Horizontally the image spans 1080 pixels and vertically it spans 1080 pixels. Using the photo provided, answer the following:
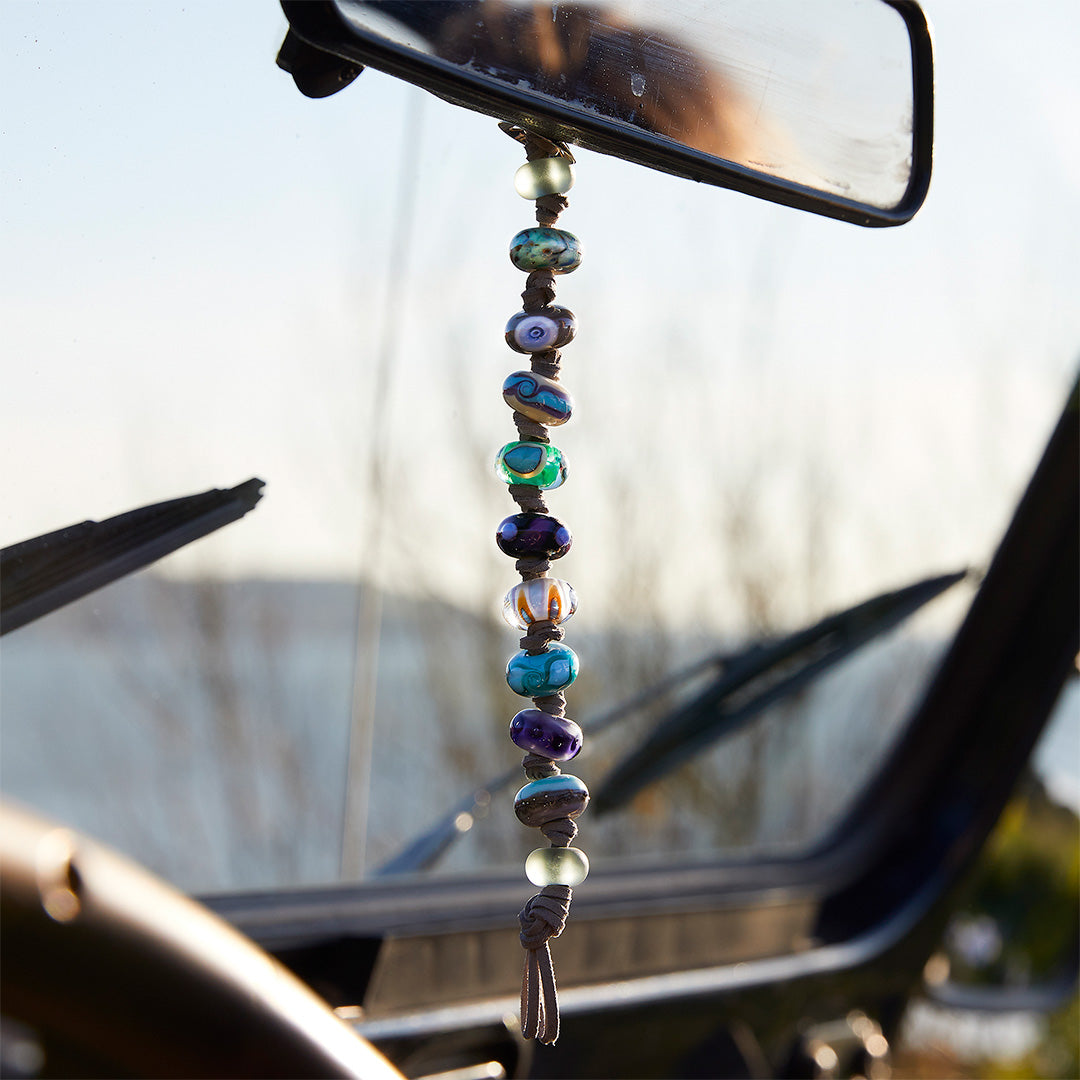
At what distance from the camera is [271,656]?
1.33 meters

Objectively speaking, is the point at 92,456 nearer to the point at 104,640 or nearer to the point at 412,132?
the point at 104,640

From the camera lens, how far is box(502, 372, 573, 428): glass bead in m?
0.87

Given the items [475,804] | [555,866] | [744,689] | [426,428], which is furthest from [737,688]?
[555,866]

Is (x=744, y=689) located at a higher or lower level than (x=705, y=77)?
lower

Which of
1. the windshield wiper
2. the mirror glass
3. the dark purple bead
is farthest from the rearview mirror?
the windshield wiper

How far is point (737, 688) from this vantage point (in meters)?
1.77

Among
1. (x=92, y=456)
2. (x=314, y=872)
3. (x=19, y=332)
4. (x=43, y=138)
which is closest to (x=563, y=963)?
(x=314, y=872)

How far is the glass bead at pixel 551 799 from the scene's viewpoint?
85cm

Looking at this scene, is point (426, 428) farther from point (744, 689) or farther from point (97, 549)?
point (744, 689)

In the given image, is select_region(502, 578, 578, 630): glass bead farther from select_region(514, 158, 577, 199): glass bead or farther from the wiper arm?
the wiper arm

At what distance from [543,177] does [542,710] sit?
400 millimetres

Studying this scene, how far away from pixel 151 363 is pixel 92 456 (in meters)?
0.10

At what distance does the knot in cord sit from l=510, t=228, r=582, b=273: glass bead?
1.51 feet

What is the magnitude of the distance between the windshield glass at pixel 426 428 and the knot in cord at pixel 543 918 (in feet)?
1.72
